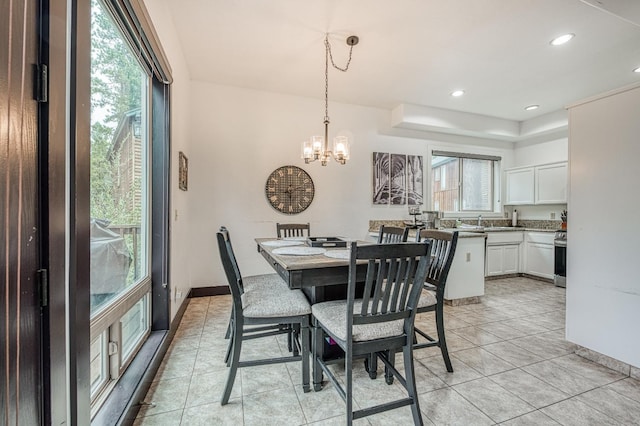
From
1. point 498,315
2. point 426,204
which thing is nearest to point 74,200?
point 498,315

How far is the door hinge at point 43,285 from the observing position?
2.66 feet

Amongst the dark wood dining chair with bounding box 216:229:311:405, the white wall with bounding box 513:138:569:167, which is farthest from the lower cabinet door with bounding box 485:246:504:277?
the dark wood dining chair with bounding box 216:229:311:405

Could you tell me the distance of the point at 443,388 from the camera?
69.8 inches

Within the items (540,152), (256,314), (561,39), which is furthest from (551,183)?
(256,314)

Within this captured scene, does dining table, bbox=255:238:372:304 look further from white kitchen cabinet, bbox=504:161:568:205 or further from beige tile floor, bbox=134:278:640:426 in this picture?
white kitchen cabinet, bbox=504:161:568:205

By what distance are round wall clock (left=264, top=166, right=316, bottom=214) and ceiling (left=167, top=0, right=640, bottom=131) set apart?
1137mm

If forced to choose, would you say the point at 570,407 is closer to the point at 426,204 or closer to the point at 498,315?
the point at 498,315

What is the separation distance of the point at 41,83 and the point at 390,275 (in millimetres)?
1450

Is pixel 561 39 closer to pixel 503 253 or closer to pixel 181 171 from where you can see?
pixel 503 253

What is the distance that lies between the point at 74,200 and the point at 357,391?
1760mm

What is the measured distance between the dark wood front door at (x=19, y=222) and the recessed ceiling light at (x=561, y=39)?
3.75m

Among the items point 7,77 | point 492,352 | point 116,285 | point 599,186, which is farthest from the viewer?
point 492,352

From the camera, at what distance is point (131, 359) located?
1805 mm

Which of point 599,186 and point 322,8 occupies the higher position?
point 322,8
